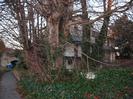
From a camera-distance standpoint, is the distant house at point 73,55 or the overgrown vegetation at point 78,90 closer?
the overgrown vegetation at point 78,90

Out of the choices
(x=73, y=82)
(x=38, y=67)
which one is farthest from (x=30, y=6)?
(x=73, y=82)

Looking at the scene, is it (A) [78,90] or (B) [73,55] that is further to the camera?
(B) [73,55]

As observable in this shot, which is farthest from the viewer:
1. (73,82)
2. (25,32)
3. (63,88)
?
(25,32)

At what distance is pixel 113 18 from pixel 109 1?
2589 millimetres

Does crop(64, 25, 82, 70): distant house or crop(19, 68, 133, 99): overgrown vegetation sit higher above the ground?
crop(64, 25, 82, 70): distant house

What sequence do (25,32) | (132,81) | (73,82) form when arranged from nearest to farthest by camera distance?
(73,82) < (25,32) < (132,81)

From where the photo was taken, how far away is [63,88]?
1638cm

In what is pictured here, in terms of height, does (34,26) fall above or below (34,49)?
above

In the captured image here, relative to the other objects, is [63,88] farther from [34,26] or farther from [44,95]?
[34,26]

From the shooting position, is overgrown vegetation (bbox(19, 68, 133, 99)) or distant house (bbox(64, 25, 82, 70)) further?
distant house (bbox(64, 25, 82, 70))

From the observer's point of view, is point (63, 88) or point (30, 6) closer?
point (63, 88)

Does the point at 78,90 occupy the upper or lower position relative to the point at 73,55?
lower

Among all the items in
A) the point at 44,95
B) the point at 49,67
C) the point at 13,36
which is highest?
the point at 13,36

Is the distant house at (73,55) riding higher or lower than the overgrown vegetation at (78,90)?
higher
